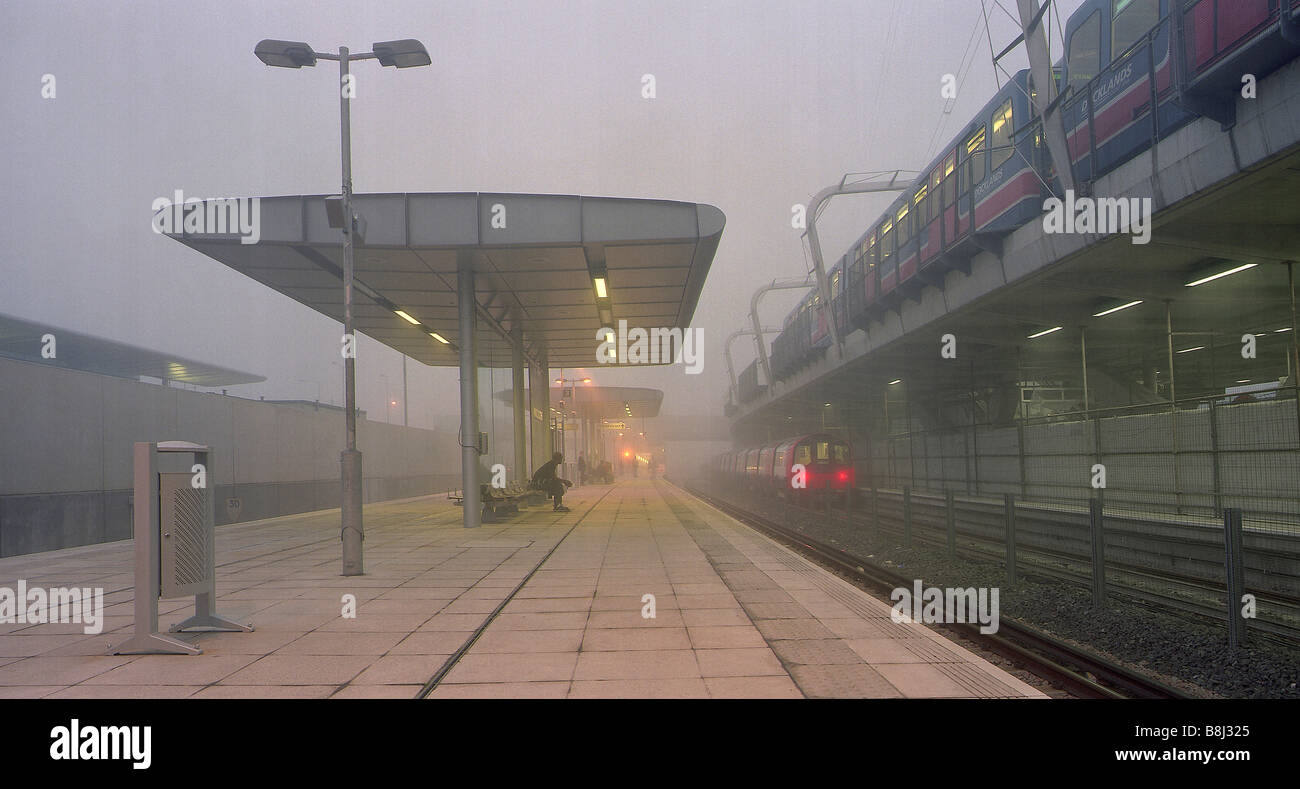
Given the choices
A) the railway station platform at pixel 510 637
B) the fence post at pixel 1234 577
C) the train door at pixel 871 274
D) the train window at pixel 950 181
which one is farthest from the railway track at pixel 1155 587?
the train door at pixel 871 274

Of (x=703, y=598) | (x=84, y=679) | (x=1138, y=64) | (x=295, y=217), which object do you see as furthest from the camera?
(x=295, y=217)

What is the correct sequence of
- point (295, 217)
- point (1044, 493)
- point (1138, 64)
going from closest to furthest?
1. point (1138, 64)
2. point (295, 217)
3. point (1044, 493)

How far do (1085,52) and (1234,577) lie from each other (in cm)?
992

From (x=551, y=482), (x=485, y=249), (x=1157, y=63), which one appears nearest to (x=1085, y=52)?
(x=1157, y=63)

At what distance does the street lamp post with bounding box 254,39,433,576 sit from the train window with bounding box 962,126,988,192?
9.50 m

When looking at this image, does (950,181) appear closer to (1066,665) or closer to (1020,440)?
(1020,440)

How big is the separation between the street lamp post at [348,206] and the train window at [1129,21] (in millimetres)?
10270

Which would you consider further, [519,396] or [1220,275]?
[519,396]

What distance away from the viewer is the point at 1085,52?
12.9 m

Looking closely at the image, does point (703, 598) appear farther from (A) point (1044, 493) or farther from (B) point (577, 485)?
(B) point (577, 485)

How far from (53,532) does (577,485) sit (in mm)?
38788

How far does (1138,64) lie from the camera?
10.7 m
